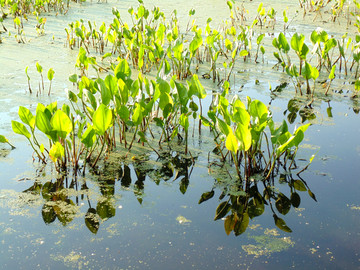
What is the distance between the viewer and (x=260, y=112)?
86.7 inches

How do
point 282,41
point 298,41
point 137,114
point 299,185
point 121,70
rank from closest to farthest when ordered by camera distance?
point 299,185 < point 137,114 < point 121,70 < point 298,41 < point 282,41

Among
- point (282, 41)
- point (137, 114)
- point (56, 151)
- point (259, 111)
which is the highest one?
point (282, 41)

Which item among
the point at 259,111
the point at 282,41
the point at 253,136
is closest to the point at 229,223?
the point at 253,136

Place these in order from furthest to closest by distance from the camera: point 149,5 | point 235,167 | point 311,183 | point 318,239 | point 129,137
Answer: point 149,5
point 129,137
point 235,167
point 311,183
point 318,239

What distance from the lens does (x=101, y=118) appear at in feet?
7.20

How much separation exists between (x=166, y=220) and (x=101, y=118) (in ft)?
2.05

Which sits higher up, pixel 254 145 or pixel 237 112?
pixel 237 112

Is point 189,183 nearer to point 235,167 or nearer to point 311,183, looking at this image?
point 235,167

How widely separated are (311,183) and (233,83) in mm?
1777

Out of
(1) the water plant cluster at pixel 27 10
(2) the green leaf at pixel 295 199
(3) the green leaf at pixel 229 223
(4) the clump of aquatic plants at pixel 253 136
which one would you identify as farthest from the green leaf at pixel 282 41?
(1) the water plant cluster at pixel 27 10

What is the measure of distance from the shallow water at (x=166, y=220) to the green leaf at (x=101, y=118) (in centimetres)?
28

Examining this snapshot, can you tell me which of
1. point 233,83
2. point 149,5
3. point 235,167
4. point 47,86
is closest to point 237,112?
point 235,167

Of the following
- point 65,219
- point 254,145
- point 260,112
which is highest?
point 260,112

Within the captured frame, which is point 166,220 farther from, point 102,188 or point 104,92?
point 104,92
